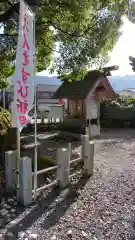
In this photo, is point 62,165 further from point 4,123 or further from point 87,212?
point 4,123

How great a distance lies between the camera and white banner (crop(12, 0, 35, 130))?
3.23m

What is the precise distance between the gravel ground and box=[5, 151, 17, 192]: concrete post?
59cm

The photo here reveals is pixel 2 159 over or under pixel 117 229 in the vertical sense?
over

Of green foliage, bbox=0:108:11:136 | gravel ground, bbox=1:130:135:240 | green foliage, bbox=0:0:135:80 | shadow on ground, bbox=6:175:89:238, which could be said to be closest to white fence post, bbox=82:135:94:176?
gravel ground, bbox=1:130:135:240

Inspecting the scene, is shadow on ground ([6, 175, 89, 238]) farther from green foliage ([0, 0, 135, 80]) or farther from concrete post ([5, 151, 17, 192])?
green foliage ([0, 0, 135, 80])

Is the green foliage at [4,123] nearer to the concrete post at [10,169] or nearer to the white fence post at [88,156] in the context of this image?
the concrete post at [10,169]

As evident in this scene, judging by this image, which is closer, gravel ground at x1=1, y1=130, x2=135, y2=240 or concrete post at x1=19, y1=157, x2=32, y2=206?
gravel ground at x1=1, y1=130, x2=135, y2=240

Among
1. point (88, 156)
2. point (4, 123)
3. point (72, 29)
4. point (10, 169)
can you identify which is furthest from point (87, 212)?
point (72, 29)

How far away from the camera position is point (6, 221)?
118 inches

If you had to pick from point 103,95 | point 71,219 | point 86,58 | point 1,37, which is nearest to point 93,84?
point 103,95

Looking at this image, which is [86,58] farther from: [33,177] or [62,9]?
[33,177]

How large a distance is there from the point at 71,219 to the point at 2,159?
265cm

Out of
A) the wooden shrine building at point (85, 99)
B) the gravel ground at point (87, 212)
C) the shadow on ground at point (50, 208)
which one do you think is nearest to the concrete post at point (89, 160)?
the gravel ground at point (87, 212)

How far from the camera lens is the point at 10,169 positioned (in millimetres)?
3734
